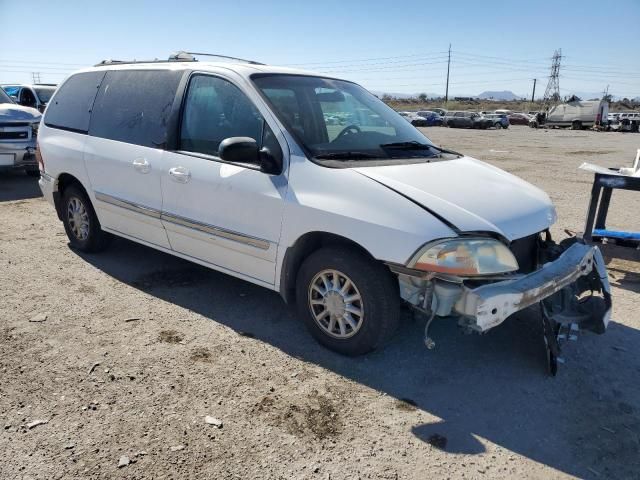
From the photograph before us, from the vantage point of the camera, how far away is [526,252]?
3.41 metres

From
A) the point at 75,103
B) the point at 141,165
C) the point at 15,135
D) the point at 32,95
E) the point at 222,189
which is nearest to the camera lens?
the point at 222,189

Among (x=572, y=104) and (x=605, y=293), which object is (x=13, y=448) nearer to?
(x=605, y=293)

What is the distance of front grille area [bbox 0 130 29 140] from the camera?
29.3 feet

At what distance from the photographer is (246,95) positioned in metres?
3.65

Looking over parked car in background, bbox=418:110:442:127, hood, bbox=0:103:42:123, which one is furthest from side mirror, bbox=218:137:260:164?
parked car in background, bbox=418:110:442:127

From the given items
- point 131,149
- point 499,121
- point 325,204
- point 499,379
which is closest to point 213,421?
point 325,204

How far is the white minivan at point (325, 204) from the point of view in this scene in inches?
114

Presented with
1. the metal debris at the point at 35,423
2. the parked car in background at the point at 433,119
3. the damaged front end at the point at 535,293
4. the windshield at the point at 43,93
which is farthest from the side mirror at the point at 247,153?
the parked car in background at the point at 433,119

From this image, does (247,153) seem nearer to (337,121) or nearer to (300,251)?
(300,251)

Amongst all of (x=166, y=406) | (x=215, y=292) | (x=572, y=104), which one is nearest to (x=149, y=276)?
(x=215, y=292)

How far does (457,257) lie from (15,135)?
9.03 meters

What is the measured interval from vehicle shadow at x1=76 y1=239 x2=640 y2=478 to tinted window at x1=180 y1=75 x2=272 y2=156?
1.31 meters

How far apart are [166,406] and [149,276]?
218 centimetres

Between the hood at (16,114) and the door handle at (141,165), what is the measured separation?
6242 millimetres
